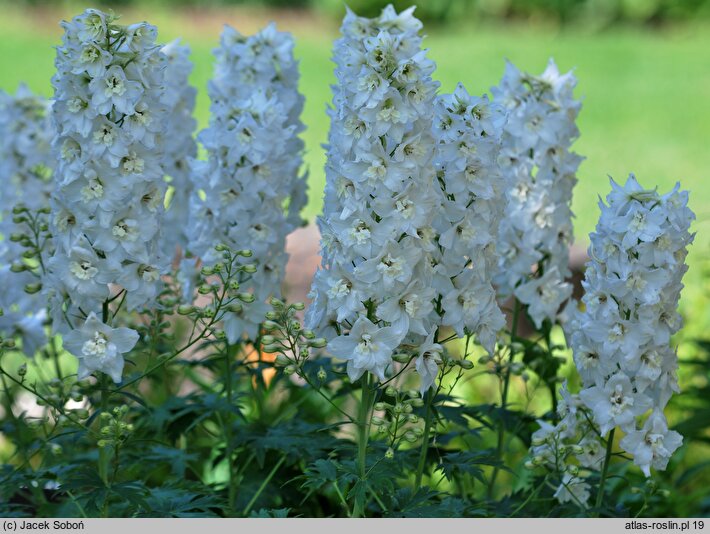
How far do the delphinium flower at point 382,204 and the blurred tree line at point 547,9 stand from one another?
11279 millimetres

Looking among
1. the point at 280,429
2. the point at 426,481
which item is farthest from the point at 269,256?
the point at 426,481

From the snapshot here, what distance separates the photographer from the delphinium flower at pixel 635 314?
3027 mm

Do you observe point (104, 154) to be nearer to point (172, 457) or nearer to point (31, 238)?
point (31, 238)

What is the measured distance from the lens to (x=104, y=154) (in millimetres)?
2988

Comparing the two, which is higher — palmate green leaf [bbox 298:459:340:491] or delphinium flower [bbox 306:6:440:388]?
delphinium flower [bbox 306:6:440:388]

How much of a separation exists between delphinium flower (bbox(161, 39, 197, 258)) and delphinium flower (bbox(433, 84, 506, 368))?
1210mm

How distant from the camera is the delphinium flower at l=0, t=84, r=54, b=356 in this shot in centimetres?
385

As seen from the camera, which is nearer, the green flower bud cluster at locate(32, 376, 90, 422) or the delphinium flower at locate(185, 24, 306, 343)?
the green flower bud cluster at locate(32, 376, 90, 422)

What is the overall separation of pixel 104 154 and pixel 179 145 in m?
1.00

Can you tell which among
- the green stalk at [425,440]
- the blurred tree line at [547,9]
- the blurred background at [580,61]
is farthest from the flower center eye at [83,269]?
the blurred tree line at [547,9]

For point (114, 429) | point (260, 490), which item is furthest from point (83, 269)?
point (260, 490)

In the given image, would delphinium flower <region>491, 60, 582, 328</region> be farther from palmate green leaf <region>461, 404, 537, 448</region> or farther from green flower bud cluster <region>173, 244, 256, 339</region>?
green flower bud cluster <region>173, 244, 256, 339</region>

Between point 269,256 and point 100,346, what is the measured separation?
82cm

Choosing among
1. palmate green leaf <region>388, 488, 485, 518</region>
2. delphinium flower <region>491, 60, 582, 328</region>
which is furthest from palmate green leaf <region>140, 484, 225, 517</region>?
delphinium flower <region>491, 60, 582, 328</region>
